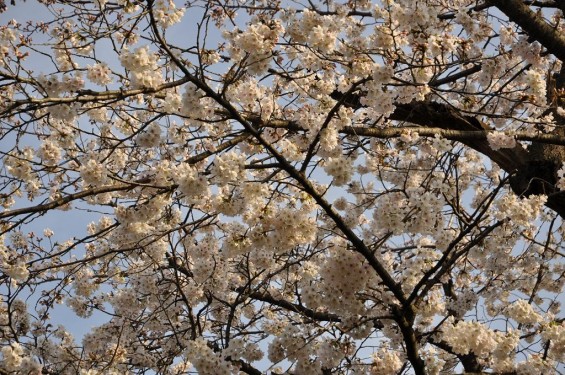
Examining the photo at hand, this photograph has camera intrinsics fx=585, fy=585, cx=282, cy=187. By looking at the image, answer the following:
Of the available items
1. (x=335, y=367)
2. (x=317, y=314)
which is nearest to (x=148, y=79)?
(x=335, y=367)

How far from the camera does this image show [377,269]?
420 cm

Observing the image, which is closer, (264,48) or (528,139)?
(264,48)

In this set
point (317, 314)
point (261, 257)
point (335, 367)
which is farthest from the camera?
point (317, 314)

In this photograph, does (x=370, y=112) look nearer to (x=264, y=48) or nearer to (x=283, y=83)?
(x=283, y=83)

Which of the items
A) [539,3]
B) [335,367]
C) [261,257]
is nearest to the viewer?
[335,367]

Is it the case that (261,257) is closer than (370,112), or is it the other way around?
(261,257)

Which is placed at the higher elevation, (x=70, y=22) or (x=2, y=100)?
(x=70, y=22)

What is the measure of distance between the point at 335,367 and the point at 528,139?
8.60ft

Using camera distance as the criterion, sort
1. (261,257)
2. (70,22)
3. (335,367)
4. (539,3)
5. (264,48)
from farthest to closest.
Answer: (539,3), (70,22), (261,257), (335,367), (264,48)

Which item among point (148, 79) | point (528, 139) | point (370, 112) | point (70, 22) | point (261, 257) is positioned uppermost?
point (70, 22)

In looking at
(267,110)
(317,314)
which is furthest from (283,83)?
(317,314)

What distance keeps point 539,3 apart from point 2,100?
18.7 feet

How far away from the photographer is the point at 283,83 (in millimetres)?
6121

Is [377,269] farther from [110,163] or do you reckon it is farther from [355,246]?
[110,163]
